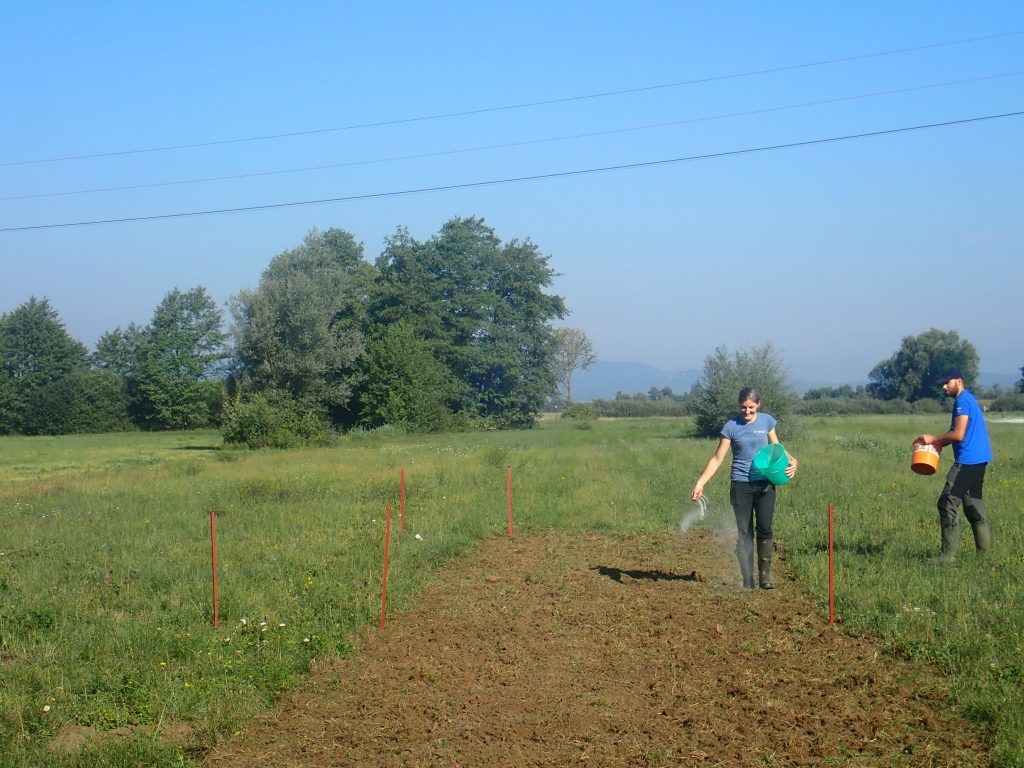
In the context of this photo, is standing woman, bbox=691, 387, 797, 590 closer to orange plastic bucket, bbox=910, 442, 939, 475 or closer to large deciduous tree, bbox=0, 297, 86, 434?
orange plastic bucket, bbox=910, 442, 939, 475

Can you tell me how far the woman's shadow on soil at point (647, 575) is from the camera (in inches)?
419

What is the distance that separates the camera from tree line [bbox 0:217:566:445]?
174 feet

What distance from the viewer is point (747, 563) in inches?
392

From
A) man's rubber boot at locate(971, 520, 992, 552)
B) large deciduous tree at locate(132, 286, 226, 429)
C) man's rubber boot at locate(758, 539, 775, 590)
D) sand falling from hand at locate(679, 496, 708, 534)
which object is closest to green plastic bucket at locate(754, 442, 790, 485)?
man's rubber boot at locate(758, 539, 775, 590)

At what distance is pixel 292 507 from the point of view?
1712 centimetres

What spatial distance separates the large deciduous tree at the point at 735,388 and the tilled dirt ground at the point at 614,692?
1181 inches

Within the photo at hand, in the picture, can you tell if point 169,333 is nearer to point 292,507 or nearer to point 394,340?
point 394,340

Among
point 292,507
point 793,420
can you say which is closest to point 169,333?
point 793,420

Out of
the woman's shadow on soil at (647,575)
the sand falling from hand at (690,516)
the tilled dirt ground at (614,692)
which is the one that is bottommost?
the tilled dirt ground at (614,692)

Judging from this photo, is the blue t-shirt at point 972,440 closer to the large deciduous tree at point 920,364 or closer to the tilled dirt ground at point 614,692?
the tilled dirt ground at point 614,692

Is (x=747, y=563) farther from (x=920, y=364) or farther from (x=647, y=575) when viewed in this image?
(x=920, y=364)

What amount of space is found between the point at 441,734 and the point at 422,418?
50.9 meters

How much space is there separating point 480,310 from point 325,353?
16146mm

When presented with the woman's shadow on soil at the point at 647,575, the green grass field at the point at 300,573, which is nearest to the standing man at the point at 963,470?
the green grass field at the point at 300,573
